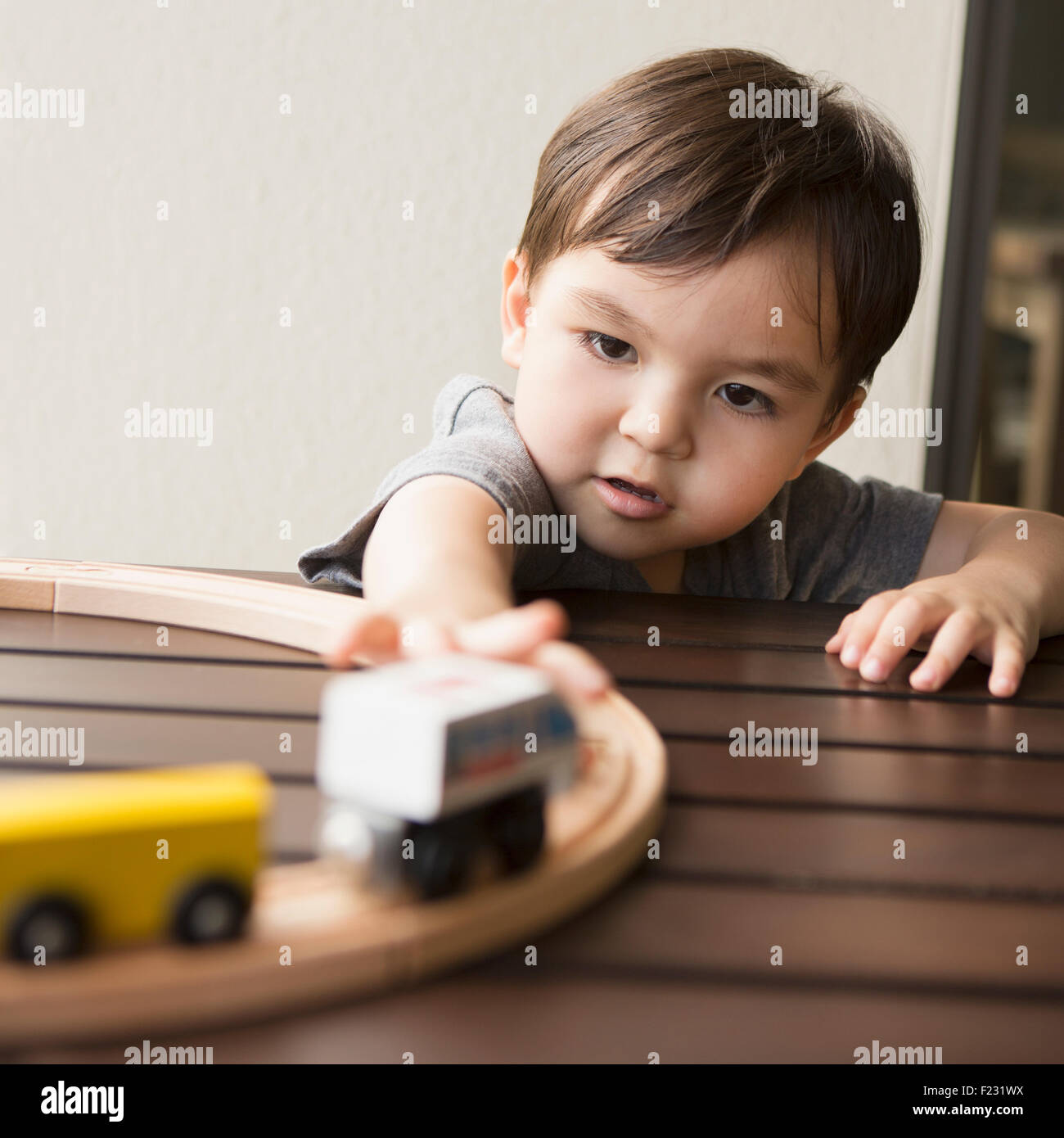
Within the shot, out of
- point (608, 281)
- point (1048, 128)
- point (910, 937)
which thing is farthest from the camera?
point (1048, 128)

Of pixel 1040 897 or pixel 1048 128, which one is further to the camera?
pixel 1048 128

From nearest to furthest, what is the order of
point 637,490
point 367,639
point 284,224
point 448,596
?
1. point 367,639
2. point 448,596
3. point 637,490
4. point 284,224

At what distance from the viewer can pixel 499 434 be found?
1.16 m

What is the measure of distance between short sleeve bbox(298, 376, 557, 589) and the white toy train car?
546 mm

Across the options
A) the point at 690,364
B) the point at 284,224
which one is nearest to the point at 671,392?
the point at 690,364

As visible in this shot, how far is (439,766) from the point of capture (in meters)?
0.40

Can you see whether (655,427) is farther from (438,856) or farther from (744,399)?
(438,856)

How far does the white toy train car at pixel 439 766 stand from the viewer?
1.32ft

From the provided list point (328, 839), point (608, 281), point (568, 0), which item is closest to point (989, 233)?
point (568, 0)

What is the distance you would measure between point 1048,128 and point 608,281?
6.36ft

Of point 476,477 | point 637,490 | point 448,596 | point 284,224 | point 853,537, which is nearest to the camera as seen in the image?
point 448,596

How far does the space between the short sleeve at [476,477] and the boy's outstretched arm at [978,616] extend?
30cm

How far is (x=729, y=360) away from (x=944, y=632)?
1.01 feet
